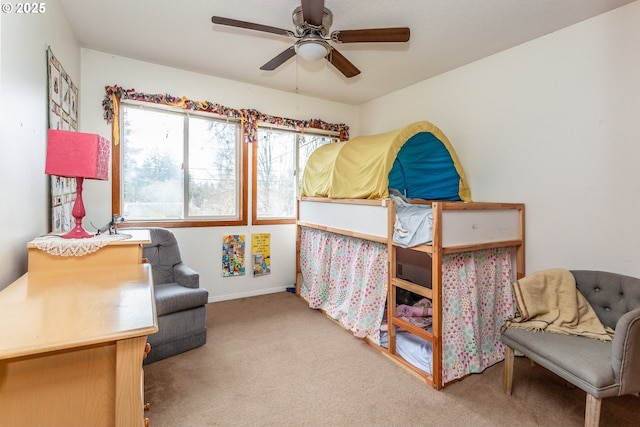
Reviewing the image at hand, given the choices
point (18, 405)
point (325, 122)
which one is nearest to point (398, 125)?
point (325, 122)

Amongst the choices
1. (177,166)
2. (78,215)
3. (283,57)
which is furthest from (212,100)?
(78,215)

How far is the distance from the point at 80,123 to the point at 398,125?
11.3ft

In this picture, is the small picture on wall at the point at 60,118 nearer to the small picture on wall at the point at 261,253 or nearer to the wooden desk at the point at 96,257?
the wooden desk at the point at 96,257

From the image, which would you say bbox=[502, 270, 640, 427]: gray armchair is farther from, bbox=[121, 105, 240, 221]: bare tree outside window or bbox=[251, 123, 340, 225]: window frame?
bbox=[121, 105, 240, 221]: bare tree outside window

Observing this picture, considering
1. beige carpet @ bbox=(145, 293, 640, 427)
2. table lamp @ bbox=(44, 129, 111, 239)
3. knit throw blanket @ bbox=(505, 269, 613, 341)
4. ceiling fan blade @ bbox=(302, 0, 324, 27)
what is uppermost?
ceiling fan blade @ bbox=(302, 0, 324, 27)

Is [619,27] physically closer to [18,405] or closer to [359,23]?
[359,23]

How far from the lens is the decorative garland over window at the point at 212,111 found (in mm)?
3061

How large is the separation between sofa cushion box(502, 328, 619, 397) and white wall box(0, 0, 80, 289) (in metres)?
2.75

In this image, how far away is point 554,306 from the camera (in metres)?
2.07

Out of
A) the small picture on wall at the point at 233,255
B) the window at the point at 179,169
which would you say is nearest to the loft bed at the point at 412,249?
the small picture on wall at the point at 233,255

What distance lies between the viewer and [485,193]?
9.73ft

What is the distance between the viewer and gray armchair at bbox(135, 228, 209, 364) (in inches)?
94.5

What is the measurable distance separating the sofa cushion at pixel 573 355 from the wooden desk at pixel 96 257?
2.31m

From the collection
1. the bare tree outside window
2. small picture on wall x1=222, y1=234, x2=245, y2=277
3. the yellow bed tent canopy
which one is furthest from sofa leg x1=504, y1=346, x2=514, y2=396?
the bare tree outside window
